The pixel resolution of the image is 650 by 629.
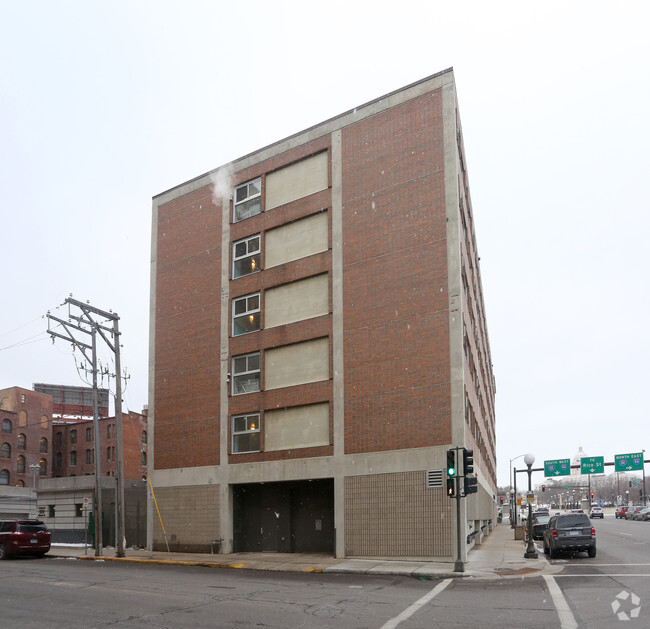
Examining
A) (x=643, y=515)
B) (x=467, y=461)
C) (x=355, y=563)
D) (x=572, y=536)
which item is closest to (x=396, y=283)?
(x=467, y=461)

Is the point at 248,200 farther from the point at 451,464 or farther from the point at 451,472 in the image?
the point at 451,472

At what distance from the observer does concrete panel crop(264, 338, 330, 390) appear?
29.1 m

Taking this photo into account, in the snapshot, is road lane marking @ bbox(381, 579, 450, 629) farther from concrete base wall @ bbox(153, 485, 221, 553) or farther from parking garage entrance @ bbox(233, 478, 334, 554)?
concrete base wall @ bbox(153, 485, 221, 553)

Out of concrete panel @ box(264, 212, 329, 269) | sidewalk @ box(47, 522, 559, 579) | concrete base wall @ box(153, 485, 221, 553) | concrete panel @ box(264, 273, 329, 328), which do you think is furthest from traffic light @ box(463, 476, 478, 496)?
Answer: concrete base wall @ box(153, 485, 221, 553)

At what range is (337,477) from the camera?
27422mm

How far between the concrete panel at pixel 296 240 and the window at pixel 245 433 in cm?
697

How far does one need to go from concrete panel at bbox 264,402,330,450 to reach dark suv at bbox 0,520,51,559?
10.4 metres

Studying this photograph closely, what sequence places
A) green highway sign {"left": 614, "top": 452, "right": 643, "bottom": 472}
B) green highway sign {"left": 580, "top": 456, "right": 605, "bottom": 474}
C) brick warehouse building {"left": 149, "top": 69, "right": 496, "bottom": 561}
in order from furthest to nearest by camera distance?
green highway sign {"left": 580, "top": 456, "right": 605, "bottom": 474} < green highway sign {"left": 614, "top": 452, "right": 643, "bottom": 472} < brick warehouse building {"left": 149, "top": 69, "right": 496, "bottom": 561}

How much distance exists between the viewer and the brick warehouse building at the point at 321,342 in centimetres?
2581

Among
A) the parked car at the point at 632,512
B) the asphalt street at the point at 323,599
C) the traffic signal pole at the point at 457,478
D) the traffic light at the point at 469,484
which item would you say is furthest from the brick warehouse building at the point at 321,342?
the parked car at the point at 632,512

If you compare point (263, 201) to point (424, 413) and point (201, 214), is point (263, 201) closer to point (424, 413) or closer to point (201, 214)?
point (201, 214)

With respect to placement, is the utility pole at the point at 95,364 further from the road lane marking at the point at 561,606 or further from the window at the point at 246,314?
the road lane marking at the point at 561,606

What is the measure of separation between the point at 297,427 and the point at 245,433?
9.67ft

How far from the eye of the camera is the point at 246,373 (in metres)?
31.5
